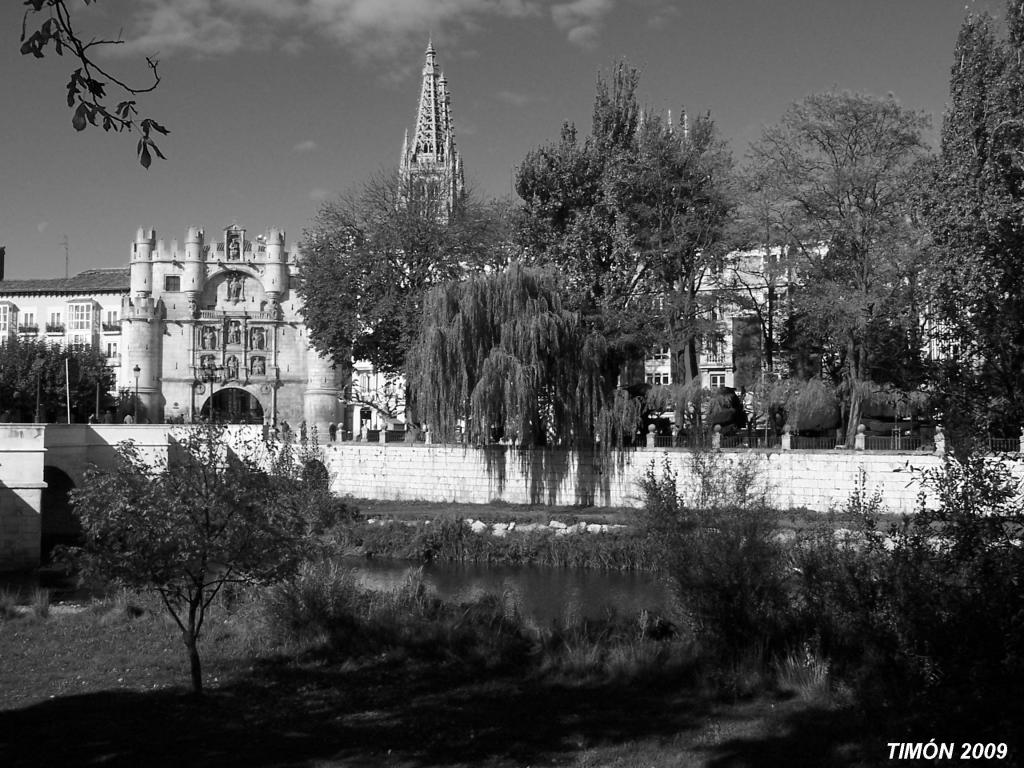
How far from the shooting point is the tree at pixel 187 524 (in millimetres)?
11828

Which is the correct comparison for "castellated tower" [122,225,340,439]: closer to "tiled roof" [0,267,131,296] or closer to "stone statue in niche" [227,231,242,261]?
"stone statue in niche" [227,231,242,261]

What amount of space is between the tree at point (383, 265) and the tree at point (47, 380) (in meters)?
17.5

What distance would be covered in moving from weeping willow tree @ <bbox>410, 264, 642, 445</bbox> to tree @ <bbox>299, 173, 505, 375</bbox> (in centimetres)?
617

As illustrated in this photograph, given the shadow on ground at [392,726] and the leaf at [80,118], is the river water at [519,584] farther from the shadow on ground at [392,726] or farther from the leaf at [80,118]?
the leaf at [80,118]

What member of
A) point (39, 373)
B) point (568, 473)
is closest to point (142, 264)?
point (39, 373)

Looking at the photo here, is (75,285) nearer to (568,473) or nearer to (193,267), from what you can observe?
(193,267)

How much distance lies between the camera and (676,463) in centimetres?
3297

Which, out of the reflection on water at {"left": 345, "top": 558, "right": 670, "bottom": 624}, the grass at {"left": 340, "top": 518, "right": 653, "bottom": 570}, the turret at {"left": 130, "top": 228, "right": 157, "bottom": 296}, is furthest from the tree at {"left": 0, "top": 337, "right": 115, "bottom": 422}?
the reflection on water at {"left": 345, "top": 558, "right": 670, "bottom": 624}

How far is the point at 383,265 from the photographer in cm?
4028

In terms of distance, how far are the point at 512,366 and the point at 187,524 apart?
67.6 ft

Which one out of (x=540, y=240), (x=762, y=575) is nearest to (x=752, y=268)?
(x=540, y=240)

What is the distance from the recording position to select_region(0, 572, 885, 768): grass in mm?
10344

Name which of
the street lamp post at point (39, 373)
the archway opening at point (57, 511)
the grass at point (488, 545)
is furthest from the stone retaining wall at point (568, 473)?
the street lamp post at point (39, 373)

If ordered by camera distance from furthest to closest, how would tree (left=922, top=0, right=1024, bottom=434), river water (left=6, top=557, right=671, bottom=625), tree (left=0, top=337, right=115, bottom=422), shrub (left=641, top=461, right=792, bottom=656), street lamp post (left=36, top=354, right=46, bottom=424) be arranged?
tree (left=0, top=337, right=115, bottom=422) < street lamp post (left=36, top=354, right=46, bottom=424) < river water (left=6, top=557, right=671, bottom=625) < shrub (left=641, top=461, right=792, bottom=656) < tree (left=922, top=0, right=1024, bottom=434)
